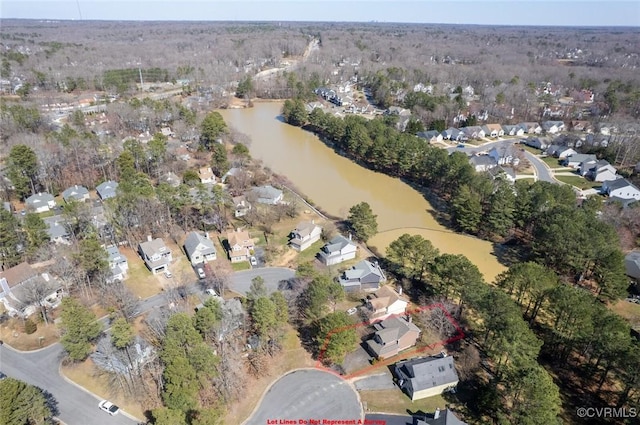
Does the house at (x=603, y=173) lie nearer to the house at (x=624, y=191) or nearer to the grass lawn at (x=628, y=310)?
the house at (x=624, y=191)

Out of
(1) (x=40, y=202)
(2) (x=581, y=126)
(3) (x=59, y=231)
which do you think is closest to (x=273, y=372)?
(3) (x=59, y=231)

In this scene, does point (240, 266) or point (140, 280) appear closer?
point (140, 280)

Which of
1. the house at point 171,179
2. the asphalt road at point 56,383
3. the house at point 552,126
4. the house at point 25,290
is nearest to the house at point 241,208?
the house at point 171,179

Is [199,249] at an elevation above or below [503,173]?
below

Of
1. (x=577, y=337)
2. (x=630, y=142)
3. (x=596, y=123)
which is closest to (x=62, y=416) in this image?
(x=577, y=337)

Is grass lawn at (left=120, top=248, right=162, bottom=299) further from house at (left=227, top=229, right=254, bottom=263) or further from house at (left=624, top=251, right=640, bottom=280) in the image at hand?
house at (left=624, top=251, right=640, bottom=280)

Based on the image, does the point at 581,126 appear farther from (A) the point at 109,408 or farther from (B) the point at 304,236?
(A) the point at 109,408

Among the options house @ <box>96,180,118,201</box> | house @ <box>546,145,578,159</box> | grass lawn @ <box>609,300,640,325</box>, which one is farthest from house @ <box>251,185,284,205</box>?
house @ <box>546,145,578,159</box>

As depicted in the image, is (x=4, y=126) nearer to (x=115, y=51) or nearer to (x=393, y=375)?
(x=393, y=375)
